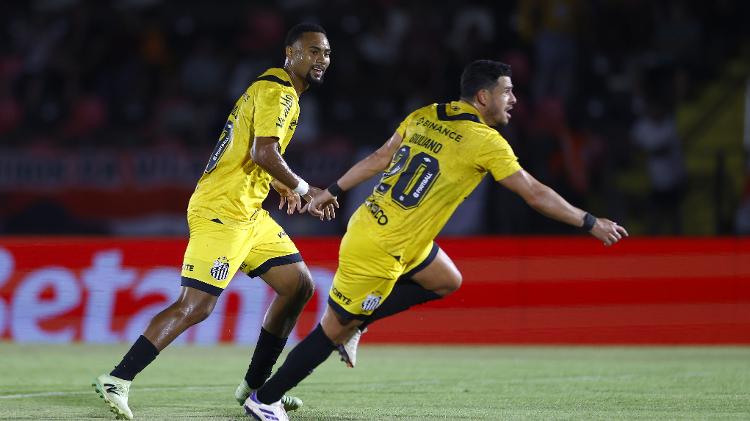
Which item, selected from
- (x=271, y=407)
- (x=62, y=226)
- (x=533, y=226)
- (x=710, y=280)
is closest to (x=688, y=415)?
(x=271, y=407)

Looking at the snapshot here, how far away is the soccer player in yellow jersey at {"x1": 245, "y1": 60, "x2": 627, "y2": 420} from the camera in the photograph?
686 centimetres

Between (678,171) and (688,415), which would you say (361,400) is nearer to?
(688,415)

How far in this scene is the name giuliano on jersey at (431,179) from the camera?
22.6 ft

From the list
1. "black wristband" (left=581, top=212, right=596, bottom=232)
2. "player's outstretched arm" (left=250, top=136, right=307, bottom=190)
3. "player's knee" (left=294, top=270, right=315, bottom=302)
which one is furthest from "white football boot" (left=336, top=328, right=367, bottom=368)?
"black wristband" (left=581, top=212, right=596, bottom=232)

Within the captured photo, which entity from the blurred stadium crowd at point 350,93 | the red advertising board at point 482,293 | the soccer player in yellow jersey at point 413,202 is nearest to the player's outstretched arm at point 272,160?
the soccer player in yellow jersey at point 413,202

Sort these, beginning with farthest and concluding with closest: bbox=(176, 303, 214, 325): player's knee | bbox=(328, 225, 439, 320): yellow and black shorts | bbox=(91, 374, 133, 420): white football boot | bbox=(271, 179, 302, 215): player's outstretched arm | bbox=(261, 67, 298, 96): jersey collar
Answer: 1. bbox=(271, 179, 302, 215): player's outstretched arm
2. bbox=(261, 67, 298, 96): jersey collar
3. bbox=(176, 303, 214, 325): player's knee
4. bbox=(91, 374, 133, 420): white football boot
5. bbox=(328, 225, 439, 320): yellow and black shorts

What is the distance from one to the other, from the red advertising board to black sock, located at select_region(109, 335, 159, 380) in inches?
219

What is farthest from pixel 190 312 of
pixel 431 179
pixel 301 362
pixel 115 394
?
pixel 431 179

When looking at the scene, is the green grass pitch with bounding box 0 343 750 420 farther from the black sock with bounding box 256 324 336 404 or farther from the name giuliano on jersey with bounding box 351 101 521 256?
the name giuliano on jersey with bounding box 351 101 521 256

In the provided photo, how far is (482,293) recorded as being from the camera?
1336 cm

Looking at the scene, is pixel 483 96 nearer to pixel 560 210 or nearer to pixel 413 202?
pixel 413 202

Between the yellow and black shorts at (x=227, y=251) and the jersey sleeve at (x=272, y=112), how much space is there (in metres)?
0.66

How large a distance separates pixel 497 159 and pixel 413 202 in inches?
21.4

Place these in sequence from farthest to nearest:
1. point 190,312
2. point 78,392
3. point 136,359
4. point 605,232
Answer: point 78,392 → point 190,312 → point 136,359 → point 605,232
